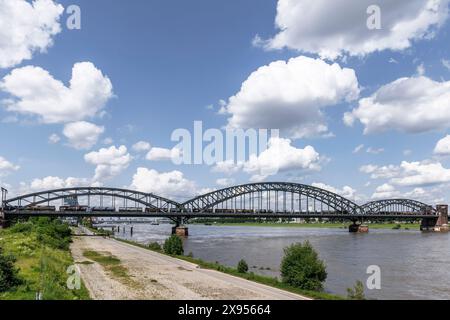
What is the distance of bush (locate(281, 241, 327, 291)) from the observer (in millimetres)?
34094

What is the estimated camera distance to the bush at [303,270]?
34094 millimetres

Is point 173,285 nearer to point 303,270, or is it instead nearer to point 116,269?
point 303,270

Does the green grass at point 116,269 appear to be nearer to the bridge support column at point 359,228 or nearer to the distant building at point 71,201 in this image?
the distant building at point 71,201

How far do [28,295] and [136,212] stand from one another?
119442mm

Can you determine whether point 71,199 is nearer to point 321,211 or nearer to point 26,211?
point 26,211

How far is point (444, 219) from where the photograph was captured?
622ft

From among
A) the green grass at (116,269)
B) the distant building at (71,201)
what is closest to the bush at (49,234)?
the green grass at (116,269)

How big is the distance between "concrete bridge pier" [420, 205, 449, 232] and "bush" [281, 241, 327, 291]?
170932mm

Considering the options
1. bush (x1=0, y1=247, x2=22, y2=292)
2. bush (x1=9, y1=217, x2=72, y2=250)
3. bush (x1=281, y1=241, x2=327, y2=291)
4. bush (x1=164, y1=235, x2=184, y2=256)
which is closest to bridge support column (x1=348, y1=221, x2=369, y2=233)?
bush (x1=9, y1=217, x2=72, y2=250)

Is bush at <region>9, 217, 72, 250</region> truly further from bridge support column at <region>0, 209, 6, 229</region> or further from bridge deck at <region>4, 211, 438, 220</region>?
bridge support column at <region>0, 209, 6, 229</region>

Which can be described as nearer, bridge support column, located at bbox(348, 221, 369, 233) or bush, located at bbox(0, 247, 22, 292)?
bush, located at bbox(0, 247, 22, 292)

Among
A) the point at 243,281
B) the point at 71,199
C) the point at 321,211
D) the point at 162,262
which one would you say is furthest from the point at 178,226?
the point at 243,281

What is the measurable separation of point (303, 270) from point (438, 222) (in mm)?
180057

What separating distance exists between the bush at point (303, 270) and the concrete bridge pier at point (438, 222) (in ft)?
561
